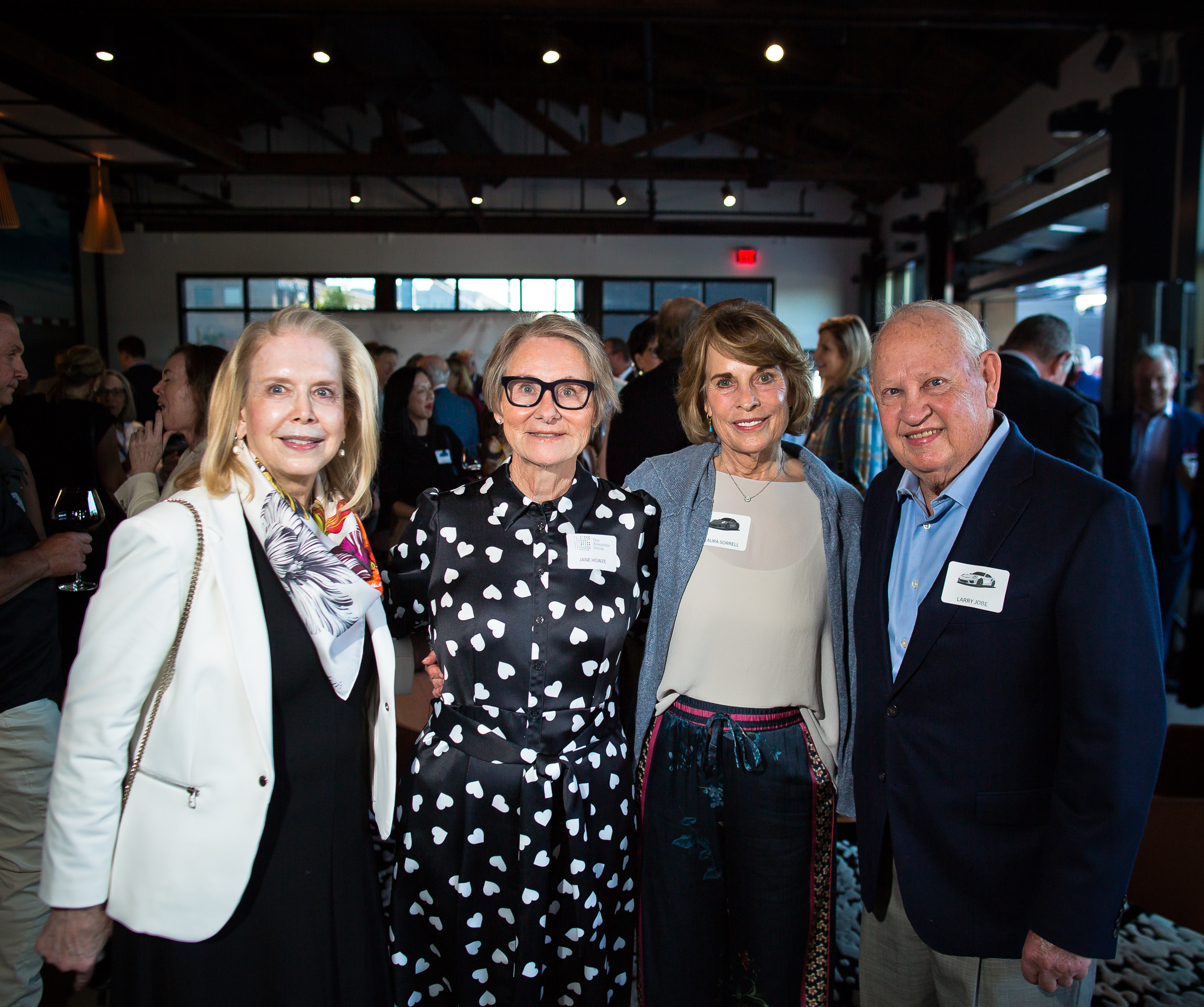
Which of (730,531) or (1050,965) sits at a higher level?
(730,531)

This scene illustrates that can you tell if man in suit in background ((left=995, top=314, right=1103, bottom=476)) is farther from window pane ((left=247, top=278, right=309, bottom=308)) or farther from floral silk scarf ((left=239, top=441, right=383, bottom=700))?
window pane ((left=247, top=278, right=309, bottom=308))

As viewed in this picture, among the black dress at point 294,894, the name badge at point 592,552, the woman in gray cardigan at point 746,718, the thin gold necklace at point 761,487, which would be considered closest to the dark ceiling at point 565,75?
the thin gold necklace at point 761,487

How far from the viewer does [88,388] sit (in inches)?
148

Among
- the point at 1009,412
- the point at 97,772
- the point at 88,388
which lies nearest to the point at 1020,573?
the point at 97,772

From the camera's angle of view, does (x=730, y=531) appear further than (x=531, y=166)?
No

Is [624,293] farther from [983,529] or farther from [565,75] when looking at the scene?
[983,529]

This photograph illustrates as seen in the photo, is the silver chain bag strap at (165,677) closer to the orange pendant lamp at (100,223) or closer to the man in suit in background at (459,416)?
the man in suit in background at (459,416)

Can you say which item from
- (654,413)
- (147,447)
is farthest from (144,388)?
(654,413)

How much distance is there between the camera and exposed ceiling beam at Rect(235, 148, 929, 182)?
10062 millimetres

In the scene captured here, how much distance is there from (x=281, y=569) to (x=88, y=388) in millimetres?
3233

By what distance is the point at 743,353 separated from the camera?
69.1 inches

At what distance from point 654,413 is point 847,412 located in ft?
3.25

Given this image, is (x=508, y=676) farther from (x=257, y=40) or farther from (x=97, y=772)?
(x=257, y=40)

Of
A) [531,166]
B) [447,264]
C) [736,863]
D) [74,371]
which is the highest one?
[531,166]
